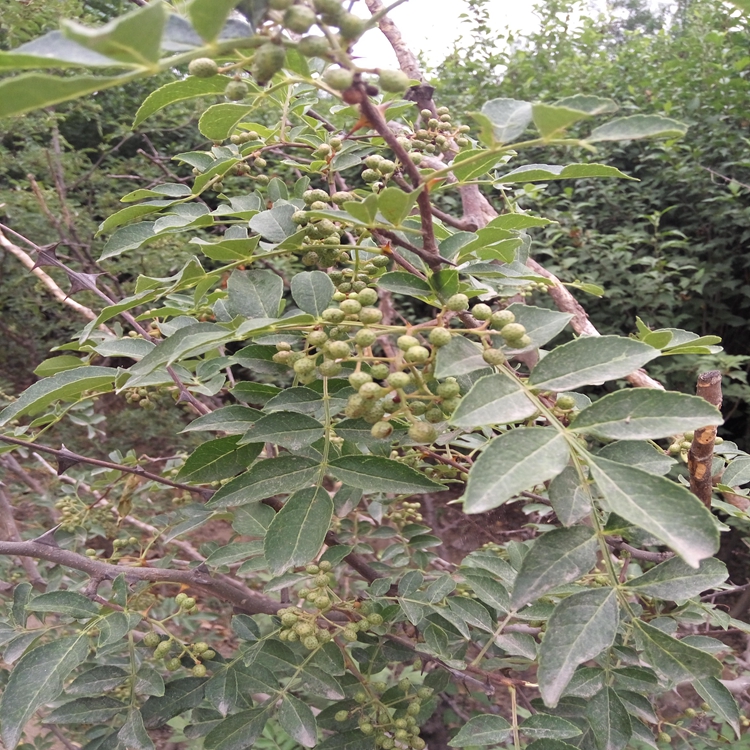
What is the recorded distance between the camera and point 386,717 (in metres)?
1.11

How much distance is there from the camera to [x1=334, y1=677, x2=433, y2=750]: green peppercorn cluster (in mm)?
1096

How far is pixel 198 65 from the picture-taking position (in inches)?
23.8

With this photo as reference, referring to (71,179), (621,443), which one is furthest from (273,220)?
(71,179)

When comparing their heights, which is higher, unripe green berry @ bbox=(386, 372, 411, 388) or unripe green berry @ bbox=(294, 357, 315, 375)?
unripe green berry @ bbox=(386, 372, 411, 388)

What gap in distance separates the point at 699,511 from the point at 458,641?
2.48 ft

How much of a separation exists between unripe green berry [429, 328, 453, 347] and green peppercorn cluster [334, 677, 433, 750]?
0.81m

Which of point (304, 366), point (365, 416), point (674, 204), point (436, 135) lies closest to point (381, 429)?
point (365, 416)

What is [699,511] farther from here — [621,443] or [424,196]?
[424,196]

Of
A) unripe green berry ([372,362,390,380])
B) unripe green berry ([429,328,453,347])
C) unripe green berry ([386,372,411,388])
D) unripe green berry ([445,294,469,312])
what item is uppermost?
unripe green berry ([445,294,469,312])

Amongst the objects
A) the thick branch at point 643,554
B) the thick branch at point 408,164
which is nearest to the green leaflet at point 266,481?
the thick branch at point 408,164

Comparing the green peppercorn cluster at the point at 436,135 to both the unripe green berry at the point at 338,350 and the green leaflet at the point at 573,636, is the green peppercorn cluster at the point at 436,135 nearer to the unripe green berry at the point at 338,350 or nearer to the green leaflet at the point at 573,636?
the unripe green berry at the point at 338,350

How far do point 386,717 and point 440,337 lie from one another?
841mm

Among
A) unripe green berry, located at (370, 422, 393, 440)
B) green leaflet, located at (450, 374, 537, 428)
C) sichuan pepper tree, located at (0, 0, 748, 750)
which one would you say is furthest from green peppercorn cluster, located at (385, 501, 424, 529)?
green leaflet, located at (450, 374, 537, 428)

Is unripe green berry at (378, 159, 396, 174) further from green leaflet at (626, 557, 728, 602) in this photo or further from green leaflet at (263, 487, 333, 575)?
green leaflet at (626, 557, 728, 602)
